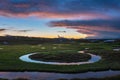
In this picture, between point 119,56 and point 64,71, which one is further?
point 119,56


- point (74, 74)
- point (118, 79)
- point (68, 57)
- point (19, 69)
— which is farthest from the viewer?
point (68, 57)

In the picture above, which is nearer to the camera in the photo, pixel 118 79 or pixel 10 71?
pixel 118 79

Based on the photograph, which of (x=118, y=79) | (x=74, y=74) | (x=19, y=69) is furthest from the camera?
(x=19, y=69)

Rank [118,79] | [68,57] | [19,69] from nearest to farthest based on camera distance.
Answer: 1. [118,79]
2. [19,69]
3. [68,57]

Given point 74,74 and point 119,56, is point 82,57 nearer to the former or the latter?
point 119,56

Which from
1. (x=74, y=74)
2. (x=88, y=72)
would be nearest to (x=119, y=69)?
(x=88, y=72)

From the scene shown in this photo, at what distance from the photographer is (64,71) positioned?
62250 mm

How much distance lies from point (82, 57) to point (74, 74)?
3156 centimetres

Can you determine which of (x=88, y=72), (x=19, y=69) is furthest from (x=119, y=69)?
(x=19, y=69)

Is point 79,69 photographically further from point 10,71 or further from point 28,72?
point 10,71

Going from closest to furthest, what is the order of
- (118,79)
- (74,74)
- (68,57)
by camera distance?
(118,79) → (74,74) → (68,57)

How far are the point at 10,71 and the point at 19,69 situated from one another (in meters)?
2.31

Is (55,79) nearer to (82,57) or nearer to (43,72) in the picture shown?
(43,72)

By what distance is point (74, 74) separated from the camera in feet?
195
